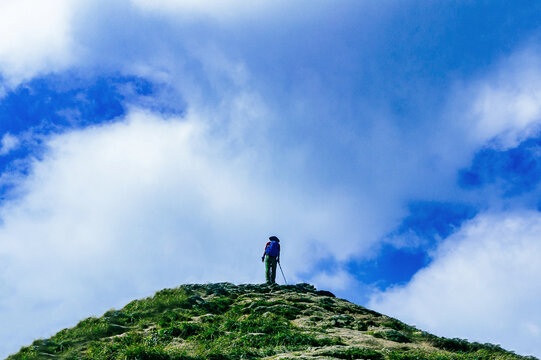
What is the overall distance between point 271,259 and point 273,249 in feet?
2.11

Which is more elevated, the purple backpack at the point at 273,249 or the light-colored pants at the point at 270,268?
the purple backpack at the point at 273,249

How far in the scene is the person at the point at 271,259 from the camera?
92.0 feet

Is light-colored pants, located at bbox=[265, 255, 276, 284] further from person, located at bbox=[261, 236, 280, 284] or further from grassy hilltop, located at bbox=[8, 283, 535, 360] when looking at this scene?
grassy hilltop, located at bbox=[8, 283, 535, 360]

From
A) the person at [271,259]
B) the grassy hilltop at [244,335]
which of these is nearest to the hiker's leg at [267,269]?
the person at [271,259]

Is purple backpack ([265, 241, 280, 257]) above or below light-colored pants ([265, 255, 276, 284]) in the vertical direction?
above

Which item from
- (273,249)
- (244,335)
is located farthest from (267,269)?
(244,335)

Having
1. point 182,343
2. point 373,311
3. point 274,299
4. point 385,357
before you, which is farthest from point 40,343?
point 373,311

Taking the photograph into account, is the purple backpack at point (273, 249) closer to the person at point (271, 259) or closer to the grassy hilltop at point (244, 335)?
the person at point (271, 259)

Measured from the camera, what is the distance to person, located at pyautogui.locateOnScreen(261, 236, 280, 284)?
28.0m

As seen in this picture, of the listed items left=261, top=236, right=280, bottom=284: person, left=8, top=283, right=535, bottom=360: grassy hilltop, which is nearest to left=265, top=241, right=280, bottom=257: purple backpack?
left=261, top=236, right=280, bottom=284: person

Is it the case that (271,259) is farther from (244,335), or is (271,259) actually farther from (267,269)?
(244,335)

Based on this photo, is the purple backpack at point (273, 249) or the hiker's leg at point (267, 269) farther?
the hiker's leg at point (267, 269)

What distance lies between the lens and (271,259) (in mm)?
28125

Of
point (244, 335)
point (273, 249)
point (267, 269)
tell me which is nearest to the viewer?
point (244, 335)
